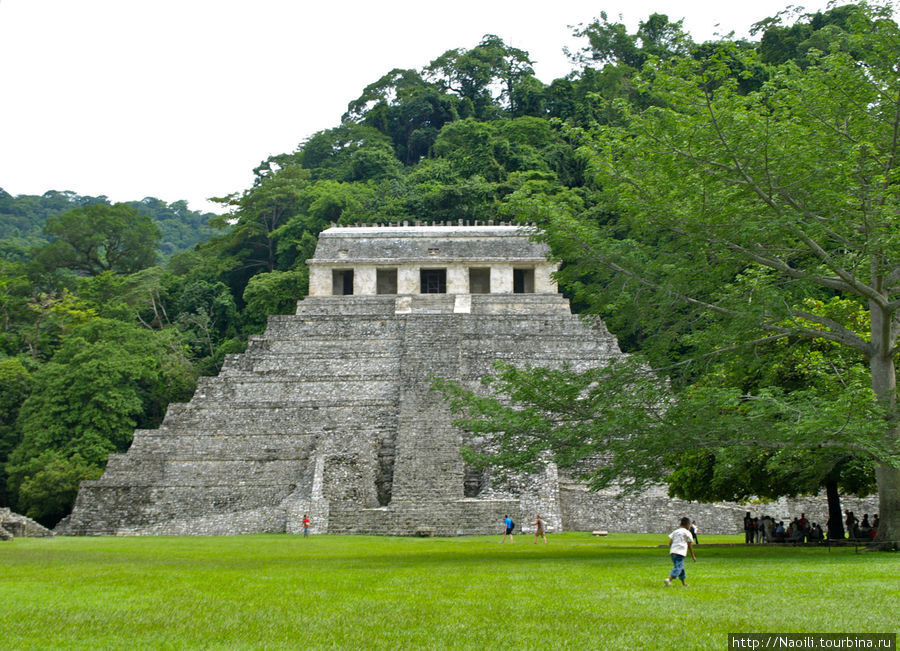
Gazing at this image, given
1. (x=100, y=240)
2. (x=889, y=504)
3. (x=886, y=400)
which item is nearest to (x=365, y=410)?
(x=889, y=504)

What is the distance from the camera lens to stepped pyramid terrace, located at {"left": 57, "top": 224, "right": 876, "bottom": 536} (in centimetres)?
2100

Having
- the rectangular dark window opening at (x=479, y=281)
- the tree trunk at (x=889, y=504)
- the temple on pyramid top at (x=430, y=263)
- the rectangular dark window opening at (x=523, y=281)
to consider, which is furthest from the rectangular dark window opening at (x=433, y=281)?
the tree trunk at (x=889, y=504)

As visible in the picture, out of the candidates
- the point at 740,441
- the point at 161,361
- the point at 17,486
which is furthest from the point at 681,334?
the point at 161,361

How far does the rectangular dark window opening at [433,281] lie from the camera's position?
121 ft

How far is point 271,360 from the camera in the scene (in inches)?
1155

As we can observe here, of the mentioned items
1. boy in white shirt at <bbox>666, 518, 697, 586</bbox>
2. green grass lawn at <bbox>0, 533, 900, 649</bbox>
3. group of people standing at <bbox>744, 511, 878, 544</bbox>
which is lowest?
group of people standing at <bbox>744, 511, 878, 544</bbox>

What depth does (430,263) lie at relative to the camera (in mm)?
36250

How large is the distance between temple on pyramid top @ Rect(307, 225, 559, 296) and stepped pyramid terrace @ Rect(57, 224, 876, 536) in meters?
0.06

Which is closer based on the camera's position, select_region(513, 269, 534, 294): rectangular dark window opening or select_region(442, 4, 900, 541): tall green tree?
select_region(442, 4, 900, 541): tall green tree

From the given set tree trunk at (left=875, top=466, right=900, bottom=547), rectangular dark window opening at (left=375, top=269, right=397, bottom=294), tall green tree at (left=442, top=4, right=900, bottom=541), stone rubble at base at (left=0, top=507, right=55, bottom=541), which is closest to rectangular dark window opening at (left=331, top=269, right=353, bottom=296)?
rectangular dark window opening at (left=375, top=269, right=397, bottom=294)

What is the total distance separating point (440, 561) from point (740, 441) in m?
4.29

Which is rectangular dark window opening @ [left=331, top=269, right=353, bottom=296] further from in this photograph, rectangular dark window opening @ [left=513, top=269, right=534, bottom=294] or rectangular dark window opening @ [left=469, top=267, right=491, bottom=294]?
rectangular dark window opening @ [left=513, top=269, right=534, bottom=294]

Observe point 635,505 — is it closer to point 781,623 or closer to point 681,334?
point 681,334

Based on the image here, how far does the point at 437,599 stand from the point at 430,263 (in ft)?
91.9
